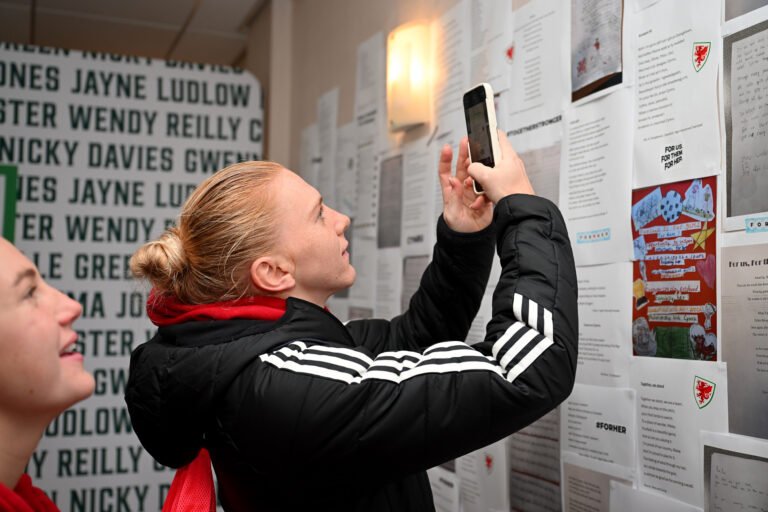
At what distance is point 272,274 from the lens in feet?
3.76

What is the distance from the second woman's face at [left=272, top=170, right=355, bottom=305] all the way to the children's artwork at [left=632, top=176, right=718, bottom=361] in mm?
473

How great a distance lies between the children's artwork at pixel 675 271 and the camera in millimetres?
1114

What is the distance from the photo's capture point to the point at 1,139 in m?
2.87

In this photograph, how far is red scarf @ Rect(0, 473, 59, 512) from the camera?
798 mm

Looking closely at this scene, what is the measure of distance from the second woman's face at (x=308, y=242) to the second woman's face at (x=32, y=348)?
38 cm

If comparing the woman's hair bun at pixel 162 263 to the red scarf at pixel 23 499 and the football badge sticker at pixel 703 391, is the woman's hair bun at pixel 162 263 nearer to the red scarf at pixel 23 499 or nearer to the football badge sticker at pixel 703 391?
the red scarf at pixel 23 499

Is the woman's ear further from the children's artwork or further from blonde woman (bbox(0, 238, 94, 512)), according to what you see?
the children's artwork

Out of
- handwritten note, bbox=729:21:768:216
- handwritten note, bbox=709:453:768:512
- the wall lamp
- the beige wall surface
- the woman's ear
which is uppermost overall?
the beige wall surface

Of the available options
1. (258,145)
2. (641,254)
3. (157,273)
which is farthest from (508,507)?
(258,145)

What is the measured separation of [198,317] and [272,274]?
0.42 feet

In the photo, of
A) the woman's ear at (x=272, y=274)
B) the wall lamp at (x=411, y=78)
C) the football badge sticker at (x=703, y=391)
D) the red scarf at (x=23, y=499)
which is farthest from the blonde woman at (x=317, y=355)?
the wall lamp at (x=411, y=78)

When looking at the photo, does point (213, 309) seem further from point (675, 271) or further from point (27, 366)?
point (675, 271)

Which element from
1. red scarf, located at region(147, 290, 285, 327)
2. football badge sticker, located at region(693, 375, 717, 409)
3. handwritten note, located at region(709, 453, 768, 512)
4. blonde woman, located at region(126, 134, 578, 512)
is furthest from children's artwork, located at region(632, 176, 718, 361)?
red scarf, located at region(147, 290, 285, 327)

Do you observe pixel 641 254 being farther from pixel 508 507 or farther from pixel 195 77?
pixel 195 77
